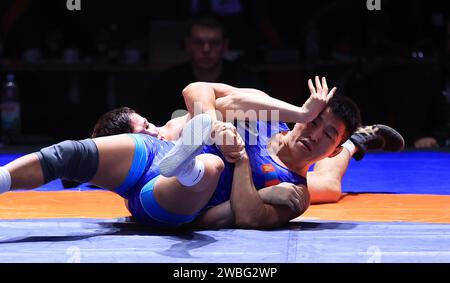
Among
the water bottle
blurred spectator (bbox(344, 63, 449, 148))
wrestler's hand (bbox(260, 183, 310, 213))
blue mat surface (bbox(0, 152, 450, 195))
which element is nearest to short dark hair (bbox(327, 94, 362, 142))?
wrestler's hand (bbox(260, 183, 310, 213))

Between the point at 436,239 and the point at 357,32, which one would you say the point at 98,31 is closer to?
the point at 357,32

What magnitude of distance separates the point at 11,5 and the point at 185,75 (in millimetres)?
2614

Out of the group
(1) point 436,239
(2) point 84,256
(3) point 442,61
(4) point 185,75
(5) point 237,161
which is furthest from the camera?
(3) point 442,61

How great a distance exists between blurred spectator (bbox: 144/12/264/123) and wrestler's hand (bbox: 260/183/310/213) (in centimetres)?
211

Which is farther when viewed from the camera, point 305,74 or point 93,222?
point 305,74

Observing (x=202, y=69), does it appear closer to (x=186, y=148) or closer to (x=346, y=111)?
(x=346, y=111)

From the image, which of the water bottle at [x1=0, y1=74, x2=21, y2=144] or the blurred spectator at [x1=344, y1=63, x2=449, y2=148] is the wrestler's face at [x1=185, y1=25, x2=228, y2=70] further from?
the water bottle at [x1=0, y1=74, x2=21, y2=144]

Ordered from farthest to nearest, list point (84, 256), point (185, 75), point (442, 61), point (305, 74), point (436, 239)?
point (305, 74), point (442, 61), point (185, 75), point (436, 239), point (84, 256)

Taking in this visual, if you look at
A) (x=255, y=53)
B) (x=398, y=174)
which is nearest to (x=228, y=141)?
(x=398, y=174)

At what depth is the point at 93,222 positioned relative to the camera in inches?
131

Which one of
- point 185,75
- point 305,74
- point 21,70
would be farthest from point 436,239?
point 21,70

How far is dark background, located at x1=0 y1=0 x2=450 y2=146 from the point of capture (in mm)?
6812

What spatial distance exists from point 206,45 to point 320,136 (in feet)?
6.72

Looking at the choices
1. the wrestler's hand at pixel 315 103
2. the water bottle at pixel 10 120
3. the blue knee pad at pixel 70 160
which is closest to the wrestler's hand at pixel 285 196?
the wrestler's hand at pixel 315 103
